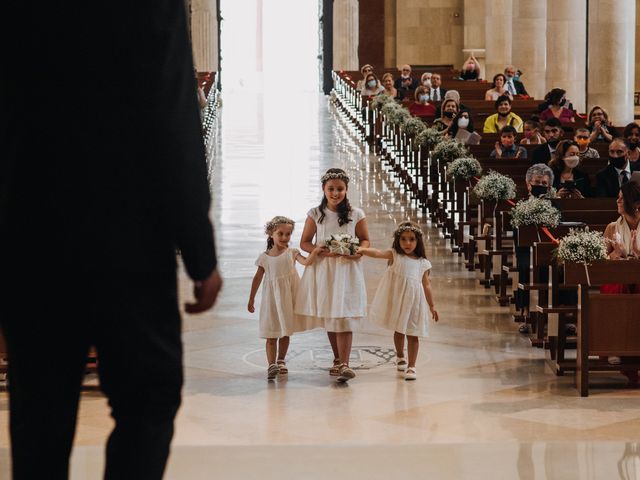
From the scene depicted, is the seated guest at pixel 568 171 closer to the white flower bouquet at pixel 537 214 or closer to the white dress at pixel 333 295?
the white flower bouquet at pixel 537 214

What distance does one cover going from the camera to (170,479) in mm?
4625

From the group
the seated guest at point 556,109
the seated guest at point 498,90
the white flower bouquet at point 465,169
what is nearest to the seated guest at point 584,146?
the white flower bouquet at point 465,169

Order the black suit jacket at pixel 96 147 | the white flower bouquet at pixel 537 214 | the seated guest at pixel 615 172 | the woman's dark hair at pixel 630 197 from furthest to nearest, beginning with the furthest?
the seated guest at pixel 615 172, the white flower bouquet at pixel 537 214, the woman's dark hair at pixel 630 197, the black suit jacket at pixel 96 147

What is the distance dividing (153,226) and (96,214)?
0.12 meters

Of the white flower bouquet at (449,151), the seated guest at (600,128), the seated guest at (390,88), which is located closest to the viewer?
the white flower bouquet at (449,151)

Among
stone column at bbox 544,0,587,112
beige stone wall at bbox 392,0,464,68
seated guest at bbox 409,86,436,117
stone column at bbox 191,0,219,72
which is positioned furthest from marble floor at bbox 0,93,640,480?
stone column at bbox 191,0,219,72

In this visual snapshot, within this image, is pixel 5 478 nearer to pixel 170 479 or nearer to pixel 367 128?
pixel 170 479

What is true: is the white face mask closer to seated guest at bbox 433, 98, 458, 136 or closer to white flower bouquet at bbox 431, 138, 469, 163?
white flower bouquet at bbox 431, 138, 469, 163

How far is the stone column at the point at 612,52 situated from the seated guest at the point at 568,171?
10.6 meters

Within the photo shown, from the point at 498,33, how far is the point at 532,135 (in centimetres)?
1773

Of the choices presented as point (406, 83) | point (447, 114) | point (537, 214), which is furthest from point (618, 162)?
point (406, 83)

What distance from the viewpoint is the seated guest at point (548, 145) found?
1392 centimetres

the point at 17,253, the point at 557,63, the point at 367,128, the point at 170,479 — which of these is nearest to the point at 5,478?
the point at 170,479

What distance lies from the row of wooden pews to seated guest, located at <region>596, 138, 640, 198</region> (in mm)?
815
